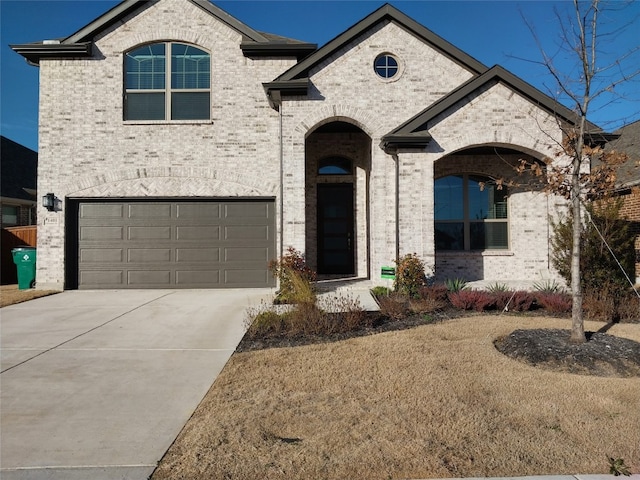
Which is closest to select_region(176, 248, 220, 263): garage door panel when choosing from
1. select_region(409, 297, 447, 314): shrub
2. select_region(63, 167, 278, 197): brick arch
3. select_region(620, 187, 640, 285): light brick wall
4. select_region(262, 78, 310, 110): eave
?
select_region(63, 167, 278, 197): brick arch

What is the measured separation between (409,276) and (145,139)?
788 centimetres

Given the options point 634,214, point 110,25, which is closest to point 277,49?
point 110,25

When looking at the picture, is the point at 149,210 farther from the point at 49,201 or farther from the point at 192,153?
the point at 49,201

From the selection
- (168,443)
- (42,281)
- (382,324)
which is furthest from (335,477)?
(42,281)

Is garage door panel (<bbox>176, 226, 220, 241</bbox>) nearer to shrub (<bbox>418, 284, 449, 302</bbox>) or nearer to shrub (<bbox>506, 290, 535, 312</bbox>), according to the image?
shrub (<bbox>418, 284, 449, 302</bbox>)

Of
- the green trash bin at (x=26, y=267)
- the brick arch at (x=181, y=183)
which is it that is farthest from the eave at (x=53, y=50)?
the green trash bin at (x=26, y=267)

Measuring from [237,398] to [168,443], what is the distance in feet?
2.75

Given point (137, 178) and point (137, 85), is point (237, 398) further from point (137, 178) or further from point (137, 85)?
point (137, 85)

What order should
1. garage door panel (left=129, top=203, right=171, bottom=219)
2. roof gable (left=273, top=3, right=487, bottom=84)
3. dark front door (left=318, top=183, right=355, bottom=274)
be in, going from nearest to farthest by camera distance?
roof gable (left=273, top=3, right=487, bottom=84) → garage door panel (left=129, top=203, right=171, bottom=219) → dark front door (left=318, top=183, right=355, bottom=274)

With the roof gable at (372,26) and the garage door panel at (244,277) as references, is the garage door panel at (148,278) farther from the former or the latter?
the roof gable at (372,26)

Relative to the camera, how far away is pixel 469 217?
11.2 metres

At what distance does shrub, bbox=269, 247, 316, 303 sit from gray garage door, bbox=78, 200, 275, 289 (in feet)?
3.65

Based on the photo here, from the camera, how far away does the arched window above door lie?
12.3 metres

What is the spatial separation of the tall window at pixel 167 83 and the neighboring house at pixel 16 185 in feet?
34.9
